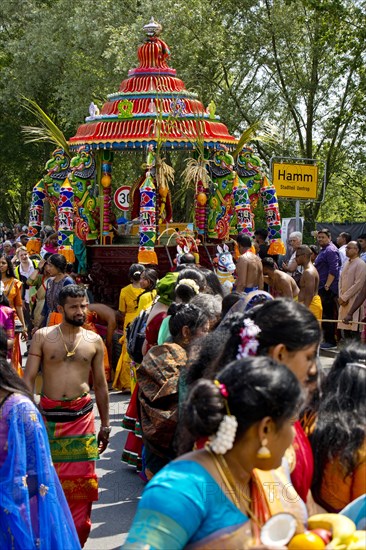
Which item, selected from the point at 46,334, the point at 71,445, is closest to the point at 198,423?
the point at 71,445

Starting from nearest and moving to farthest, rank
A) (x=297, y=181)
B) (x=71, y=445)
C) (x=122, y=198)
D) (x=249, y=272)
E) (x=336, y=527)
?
1. (x=336, y=527)
2. (x=71, y=445)
3. (x=249, y=272)
4. (x=122, y=198)
5. (x=297, y=181)

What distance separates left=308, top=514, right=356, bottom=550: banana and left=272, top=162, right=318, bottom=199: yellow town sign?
14.7 meters

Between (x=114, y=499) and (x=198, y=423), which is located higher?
(x=198, y=423)

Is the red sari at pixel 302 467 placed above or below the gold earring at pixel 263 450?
below

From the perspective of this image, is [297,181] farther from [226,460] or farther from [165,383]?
[226,460]

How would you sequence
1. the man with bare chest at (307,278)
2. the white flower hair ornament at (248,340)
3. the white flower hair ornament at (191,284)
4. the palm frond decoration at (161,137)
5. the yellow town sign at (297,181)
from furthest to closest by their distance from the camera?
the yellow town sign at (297,181), the palm frond decoration at (161,137), the man with bare chest at (307,278), the white flower hair ornament at (191,284), the white flower hair ornament at (248,340)

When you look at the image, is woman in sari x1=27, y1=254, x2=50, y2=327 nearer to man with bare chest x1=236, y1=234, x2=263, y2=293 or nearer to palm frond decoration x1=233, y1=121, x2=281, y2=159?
man with bare chest x1=236, y1=234, x2=263, y2=293

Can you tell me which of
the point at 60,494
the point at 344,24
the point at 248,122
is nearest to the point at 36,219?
the point at 344,24

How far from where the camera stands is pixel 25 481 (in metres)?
4.46

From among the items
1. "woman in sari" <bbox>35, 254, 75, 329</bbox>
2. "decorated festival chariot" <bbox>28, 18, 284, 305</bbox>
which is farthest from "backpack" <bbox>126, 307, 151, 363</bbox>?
"decorated festival chariot" <bbox>28, 18, 284, 305</bbox>

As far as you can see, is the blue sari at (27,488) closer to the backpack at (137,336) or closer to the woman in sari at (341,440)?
the woman in sari at (341,440)

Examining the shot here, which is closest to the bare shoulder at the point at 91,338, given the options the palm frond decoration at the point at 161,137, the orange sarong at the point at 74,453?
the orange sarong at the point at 74,453

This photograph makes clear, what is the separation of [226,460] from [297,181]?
48.9ft

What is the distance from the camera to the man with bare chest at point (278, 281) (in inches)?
430
